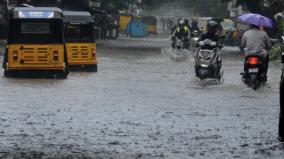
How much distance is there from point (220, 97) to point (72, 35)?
39.4ft

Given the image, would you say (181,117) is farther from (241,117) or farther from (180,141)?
(180,141)

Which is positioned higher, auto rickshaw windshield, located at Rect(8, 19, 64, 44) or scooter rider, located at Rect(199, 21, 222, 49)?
scooter rider, located at Rect(199, 21, 222, 49)

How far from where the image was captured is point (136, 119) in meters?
14.4

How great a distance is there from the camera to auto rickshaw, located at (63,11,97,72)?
30.0 m

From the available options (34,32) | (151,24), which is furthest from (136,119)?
(151,24)

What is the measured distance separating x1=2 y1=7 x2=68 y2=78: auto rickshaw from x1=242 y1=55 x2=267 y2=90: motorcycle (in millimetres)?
6192

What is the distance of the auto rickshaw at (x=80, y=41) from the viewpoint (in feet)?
98.5

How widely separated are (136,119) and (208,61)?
31.8ft

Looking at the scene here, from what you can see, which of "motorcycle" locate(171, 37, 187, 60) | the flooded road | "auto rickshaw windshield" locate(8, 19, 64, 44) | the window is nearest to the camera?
the flooded road

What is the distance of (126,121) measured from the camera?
46.0 feet

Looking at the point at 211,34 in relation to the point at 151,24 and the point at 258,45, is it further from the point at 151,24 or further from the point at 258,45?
the point at 151,24

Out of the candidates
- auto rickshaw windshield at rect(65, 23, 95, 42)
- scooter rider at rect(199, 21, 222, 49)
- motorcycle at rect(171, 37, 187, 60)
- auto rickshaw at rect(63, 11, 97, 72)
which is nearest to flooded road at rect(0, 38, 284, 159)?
scooter rider at rect(199, 21, 222, 49)

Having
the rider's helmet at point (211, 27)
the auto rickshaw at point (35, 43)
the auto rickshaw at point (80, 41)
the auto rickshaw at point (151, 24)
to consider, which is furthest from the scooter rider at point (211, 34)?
the auto rickshaw at point (151, 24)

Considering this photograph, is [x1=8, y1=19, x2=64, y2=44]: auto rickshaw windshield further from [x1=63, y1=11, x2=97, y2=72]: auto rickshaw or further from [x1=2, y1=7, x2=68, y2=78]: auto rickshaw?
[x1=63, y1=11, x2=97, y2=72]: auto rickshaw
